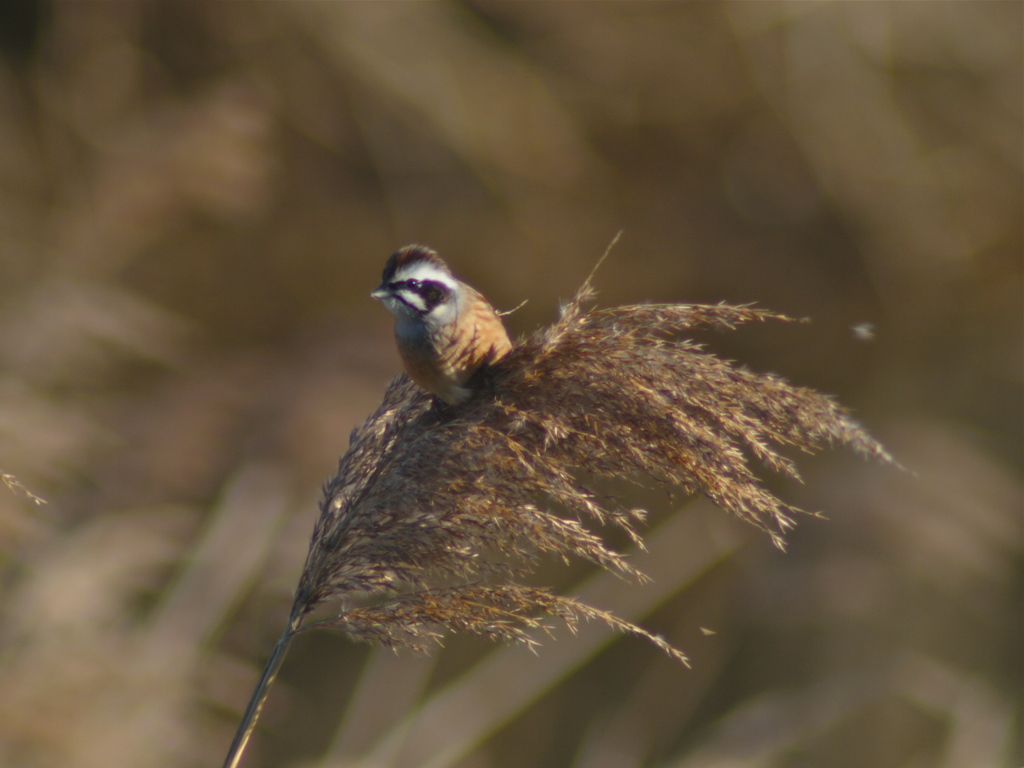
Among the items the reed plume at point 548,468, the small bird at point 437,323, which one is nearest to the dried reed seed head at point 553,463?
the reed plume at point 548,468

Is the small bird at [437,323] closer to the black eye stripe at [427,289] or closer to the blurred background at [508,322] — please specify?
the black eye stripe at [427,289]

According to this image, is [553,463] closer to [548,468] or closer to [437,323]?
[548,468]

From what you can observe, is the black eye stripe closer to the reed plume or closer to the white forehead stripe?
the white forehead stripe

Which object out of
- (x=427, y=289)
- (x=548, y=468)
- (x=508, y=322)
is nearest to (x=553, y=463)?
(x=548, y=468)

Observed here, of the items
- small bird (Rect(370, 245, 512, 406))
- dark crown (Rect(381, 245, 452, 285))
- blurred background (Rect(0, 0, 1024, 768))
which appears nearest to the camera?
small bird (Rect(370, 245, 512, 406))

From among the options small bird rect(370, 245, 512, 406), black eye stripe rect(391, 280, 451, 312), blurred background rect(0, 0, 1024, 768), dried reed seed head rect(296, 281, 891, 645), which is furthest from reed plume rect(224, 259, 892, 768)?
blurred background rect(0, 0, 1024, 768)

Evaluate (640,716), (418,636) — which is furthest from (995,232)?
(418,636)

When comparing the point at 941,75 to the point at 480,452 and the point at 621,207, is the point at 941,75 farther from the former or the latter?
the point at 480,452
